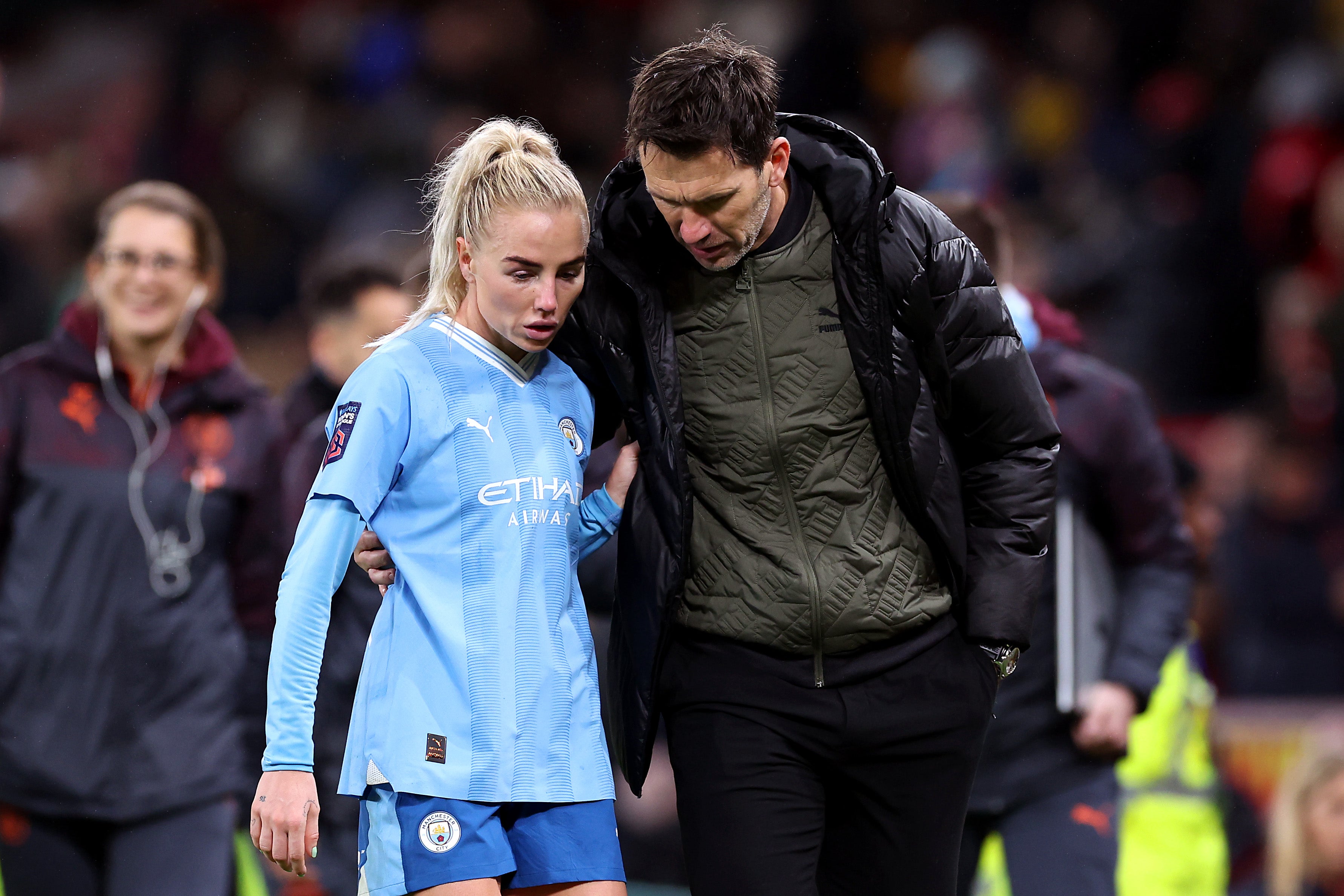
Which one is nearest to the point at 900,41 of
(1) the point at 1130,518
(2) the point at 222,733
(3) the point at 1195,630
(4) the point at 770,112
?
(3) the point at 1195,630

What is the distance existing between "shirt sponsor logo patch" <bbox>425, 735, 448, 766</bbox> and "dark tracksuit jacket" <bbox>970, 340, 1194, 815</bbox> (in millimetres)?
2097

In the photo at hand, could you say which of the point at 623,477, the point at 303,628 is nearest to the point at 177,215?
the point at 623,477

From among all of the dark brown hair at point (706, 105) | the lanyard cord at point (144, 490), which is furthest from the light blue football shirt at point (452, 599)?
the lanyard cord at point (144, 490)

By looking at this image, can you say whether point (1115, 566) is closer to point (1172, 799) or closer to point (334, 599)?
point (1172, 799)

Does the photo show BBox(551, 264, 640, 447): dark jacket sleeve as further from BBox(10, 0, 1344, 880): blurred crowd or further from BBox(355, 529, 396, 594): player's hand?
BBox(10, 0, 1344, 880): blurred crowd

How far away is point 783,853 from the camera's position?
2.74 metres

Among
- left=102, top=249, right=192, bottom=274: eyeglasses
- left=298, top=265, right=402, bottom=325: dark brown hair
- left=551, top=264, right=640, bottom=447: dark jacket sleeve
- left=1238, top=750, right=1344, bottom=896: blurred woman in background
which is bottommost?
left=1238, top=750, right=1344, bottom=896: blurred woman in background

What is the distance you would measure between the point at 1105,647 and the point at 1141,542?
1.07 feet

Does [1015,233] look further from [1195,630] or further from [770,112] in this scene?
[770,112]

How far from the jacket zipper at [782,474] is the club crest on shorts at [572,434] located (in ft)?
1.18

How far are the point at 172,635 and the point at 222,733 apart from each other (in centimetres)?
34

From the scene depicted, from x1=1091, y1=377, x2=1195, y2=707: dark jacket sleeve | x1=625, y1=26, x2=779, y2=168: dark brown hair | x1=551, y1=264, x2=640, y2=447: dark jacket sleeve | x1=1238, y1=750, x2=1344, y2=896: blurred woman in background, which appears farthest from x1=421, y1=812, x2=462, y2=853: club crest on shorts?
x1=1238, y1=750, x2=1344, y2=896: blurred woman in background

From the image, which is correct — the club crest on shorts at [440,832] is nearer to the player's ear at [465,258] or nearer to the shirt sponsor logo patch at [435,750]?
the shirt sponsor logo patch at [435,750]

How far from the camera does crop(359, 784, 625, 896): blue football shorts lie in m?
2.56
